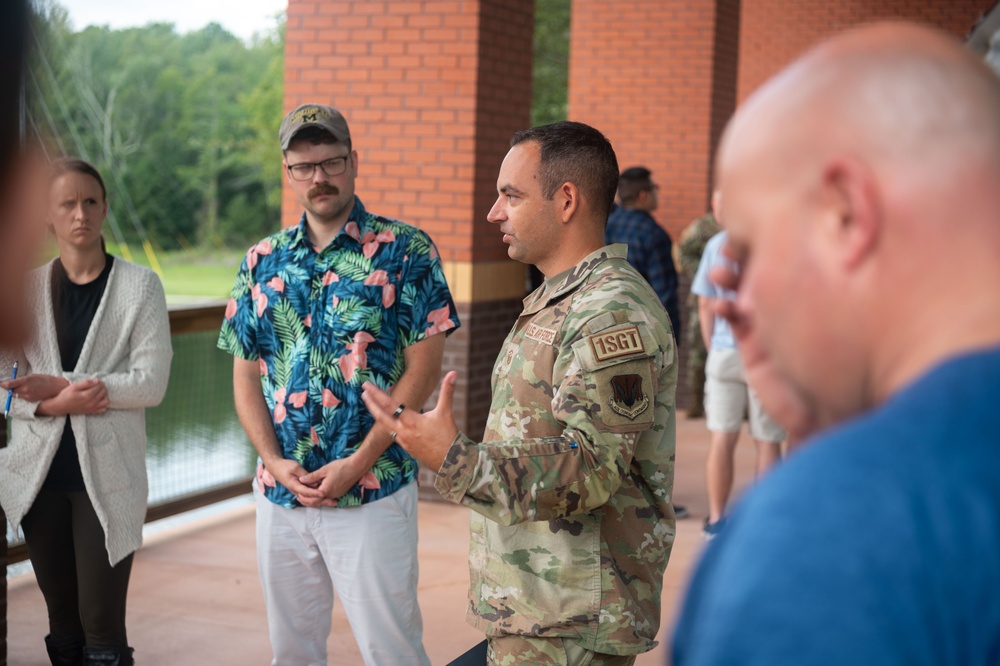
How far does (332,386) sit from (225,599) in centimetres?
211

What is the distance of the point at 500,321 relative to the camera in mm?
Result: 7168

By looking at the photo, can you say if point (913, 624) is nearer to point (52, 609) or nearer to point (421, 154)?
point (52, 609)

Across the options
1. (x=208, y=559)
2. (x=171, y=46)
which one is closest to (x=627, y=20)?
(x=208, y=559)

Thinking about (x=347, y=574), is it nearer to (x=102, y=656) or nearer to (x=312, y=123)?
(x=102, y=656)

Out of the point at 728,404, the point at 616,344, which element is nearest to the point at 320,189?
the point at 616,344

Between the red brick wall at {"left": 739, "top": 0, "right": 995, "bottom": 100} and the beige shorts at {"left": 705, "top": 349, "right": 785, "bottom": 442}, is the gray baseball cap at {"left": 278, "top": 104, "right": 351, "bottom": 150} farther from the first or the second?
the red brick wall at {"left": 739, "top": 0, "right": 995, "bottom": 100}

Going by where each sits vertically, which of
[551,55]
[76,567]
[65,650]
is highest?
[551,55]

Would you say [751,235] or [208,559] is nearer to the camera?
[751,235]

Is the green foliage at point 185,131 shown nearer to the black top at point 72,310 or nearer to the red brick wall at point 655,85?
the red brick wall at point 655,85

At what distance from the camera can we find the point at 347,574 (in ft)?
10.9

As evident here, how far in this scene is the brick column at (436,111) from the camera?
668cm

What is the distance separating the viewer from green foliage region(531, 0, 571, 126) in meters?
28.4

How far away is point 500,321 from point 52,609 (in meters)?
3.86

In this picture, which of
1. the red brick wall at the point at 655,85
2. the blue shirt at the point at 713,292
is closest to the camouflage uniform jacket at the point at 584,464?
the blue shirt at the point at 713,292
